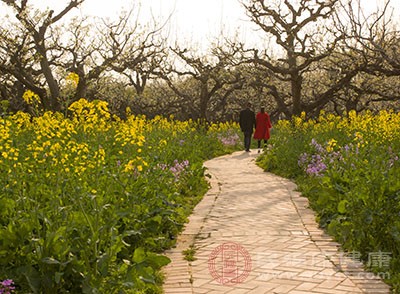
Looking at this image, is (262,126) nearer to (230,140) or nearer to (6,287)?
(230,140)

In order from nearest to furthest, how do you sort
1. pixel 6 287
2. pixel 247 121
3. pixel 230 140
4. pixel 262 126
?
pixel 6 287
pixel 247 121
pixel 262 126
pixel 230 140

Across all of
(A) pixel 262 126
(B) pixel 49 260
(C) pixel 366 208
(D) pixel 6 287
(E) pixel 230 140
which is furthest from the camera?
(E) pixel 230 140

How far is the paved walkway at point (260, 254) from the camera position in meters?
5.04

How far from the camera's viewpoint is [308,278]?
521 centimetres

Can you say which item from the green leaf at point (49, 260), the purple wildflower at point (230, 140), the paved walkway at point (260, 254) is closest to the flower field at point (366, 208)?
the paved walkway at point (260, 254)

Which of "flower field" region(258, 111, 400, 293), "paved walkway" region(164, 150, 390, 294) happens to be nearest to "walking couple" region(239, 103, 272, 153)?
"paved walkway" region(164, 150, 390, 294)

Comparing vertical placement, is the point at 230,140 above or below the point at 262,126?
below

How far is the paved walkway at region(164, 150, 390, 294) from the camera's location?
5.04 m

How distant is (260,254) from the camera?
604cm

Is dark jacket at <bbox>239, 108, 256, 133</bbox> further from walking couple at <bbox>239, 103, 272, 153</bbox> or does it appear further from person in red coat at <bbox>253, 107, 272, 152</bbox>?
person in red coat at <bbox>253, 107, 272, 152</bbox>

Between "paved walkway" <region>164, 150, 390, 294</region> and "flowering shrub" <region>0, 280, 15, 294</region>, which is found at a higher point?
"flowering shrub" <region>0, 280, 15, 294</region>

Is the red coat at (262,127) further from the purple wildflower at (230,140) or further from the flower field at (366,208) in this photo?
the flower field at (366,208)

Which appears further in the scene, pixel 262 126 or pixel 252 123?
pixel 262 126

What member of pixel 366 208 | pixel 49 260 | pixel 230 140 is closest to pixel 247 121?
pixel 230 140
